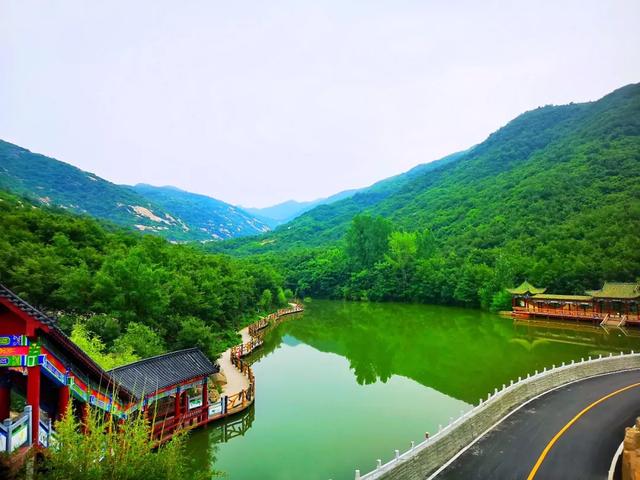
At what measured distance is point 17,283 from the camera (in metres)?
18.7

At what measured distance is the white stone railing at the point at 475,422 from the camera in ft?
34.9

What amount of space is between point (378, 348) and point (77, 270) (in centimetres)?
2000

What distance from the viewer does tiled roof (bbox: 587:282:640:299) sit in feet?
117

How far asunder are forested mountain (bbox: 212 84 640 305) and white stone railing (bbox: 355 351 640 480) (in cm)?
2671

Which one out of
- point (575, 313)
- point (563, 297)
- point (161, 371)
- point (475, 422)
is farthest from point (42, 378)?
point (563, 297)

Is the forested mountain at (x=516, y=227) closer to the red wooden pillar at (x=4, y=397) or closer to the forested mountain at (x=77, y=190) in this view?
the forested mountain at (x=77, y=190)

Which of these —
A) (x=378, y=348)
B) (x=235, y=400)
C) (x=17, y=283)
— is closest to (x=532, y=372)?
(x=378, y=348)

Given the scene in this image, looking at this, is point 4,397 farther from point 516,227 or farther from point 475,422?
point 516,227

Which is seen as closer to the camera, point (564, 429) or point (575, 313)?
point (564, 429)

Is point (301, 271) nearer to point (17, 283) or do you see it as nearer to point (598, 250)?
point (598, 250)

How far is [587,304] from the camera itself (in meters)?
39.2

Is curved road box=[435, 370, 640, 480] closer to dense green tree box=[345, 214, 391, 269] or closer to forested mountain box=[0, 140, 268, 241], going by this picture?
dense green tree box=[345, 214, 391, 269]

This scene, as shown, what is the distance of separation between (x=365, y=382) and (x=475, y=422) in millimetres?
9908

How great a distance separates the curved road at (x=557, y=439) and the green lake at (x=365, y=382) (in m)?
2.93
